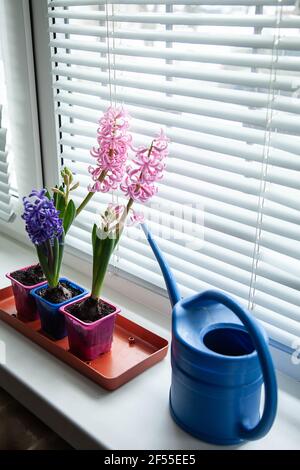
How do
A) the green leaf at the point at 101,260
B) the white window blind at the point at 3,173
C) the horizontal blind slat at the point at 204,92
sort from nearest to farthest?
1. the horizontal blind slat at the point at 204,92
2. the green leaf at the point at 101,260
3. the white window blind at the point at 3,173

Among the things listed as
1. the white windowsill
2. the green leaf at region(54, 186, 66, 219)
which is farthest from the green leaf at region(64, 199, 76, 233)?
the white windowsill

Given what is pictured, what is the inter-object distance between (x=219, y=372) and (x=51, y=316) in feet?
1.13

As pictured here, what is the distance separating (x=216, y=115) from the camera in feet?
2.66

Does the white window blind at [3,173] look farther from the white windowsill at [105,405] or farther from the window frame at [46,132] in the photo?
the white windowsill at [105,405]

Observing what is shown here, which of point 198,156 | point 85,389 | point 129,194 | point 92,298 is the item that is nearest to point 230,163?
point 198,156

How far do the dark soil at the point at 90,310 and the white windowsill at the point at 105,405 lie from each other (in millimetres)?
92

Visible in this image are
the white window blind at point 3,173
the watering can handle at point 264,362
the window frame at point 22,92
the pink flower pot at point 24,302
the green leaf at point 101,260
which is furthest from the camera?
the white window blind at point 3,173

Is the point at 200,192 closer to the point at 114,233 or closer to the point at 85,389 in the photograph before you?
the point at 114,233

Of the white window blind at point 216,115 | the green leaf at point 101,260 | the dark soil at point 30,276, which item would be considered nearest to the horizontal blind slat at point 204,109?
the white window blind at point 216,115

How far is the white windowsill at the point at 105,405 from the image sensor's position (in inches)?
29.4

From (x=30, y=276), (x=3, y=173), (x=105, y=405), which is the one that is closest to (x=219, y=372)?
(x=105, y=405)

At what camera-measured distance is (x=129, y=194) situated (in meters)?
0.78

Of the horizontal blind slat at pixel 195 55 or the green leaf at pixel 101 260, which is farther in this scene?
the green leaf at pixel 101 260

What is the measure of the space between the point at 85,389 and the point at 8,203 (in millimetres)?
590
